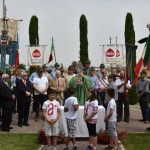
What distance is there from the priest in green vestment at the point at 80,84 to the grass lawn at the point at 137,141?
5.87ft

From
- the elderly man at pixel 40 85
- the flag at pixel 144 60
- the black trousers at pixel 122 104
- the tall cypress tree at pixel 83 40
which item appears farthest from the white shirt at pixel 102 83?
the tall cypress tree at pixel 83 40

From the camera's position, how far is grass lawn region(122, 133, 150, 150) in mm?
11095

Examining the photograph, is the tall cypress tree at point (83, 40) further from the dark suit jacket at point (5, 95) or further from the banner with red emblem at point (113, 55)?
the dark suit jacket at point (5, 95)

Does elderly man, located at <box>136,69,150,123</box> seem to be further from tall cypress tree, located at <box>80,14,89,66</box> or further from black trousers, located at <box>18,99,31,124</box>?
tall cypress tree, located at <box>80,14,89,66</box>

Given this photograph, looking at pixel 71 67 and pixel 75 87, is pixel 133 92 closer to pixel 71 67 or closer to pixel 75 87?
pixel 71 67

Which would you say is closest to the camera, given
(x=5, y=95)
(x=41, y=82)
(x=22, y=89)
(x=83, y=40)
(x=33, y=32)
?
(x=5, y=95)

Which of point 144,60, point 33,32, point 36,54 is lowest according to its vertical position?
point 144,60

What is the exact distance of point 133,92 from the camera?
2644cm

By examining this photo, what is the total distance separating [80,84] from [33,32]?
16.1 meters

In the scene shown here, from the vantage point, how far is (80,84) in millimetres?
12469

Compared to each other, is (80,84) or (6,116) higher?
(80,84)

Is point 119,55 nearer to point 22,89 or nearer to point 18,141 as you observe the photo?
point 22,89

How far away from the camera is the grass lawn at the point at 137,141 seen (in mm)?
11095

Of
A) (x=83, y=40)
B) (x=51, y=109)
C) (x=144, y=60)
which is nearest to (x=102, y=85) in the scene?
(x=144, y=60)
